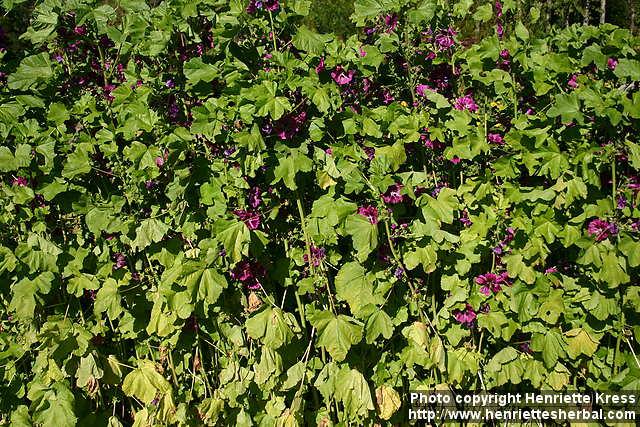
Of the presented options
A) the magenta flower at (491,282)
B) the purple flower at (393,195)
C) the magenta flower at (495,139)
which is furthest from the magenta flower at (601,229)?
the purple flower at (393,195)

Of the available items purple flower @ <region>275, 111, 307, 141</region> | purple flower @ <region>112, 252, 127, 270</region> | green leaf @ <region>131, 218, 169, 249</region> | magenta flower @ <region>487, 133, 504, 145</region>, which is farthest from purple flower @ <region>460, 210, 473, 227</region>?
purple flower @ <region>112, 252, 127, 270</region>

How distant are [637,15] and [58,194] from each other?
17957mm

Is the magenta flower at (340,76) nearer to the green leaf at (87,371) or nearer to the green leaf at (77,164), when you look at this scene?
the green leaf at (77,164)

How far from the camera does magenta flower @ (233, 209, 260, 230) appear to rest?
9.09 ft

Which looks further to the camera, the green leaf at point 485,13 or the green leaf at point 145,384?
the green leaf at point 145,384

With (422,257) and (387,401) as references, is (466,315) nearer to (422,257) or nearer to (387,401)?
(422,257)

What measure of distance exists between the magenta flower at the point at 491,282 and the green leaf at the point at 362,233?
676 millimetres

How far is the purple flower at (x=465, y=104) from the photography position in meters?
2.94

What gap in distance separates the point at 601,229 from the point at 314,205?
4.29 ft

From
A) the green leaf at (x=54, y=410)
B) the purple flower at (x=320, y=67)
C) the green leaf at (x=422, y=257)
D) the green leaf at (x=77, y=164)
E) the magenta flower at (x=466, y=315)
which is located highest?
the purple flower at (x=320, y=67)

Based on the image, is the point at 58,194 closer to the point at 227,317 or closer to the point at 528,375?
the point at 227,317

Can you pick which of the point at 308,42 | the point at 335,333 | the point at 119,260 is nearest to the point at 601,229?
the point at 335,333

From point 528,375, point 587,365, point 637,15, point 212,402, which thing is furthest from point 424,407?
point 637,15

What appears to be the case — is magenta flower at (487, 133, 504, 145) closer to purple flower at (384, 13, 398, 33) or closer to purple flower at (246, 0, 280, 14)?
purple flower at (384, 13, 398, 33)
